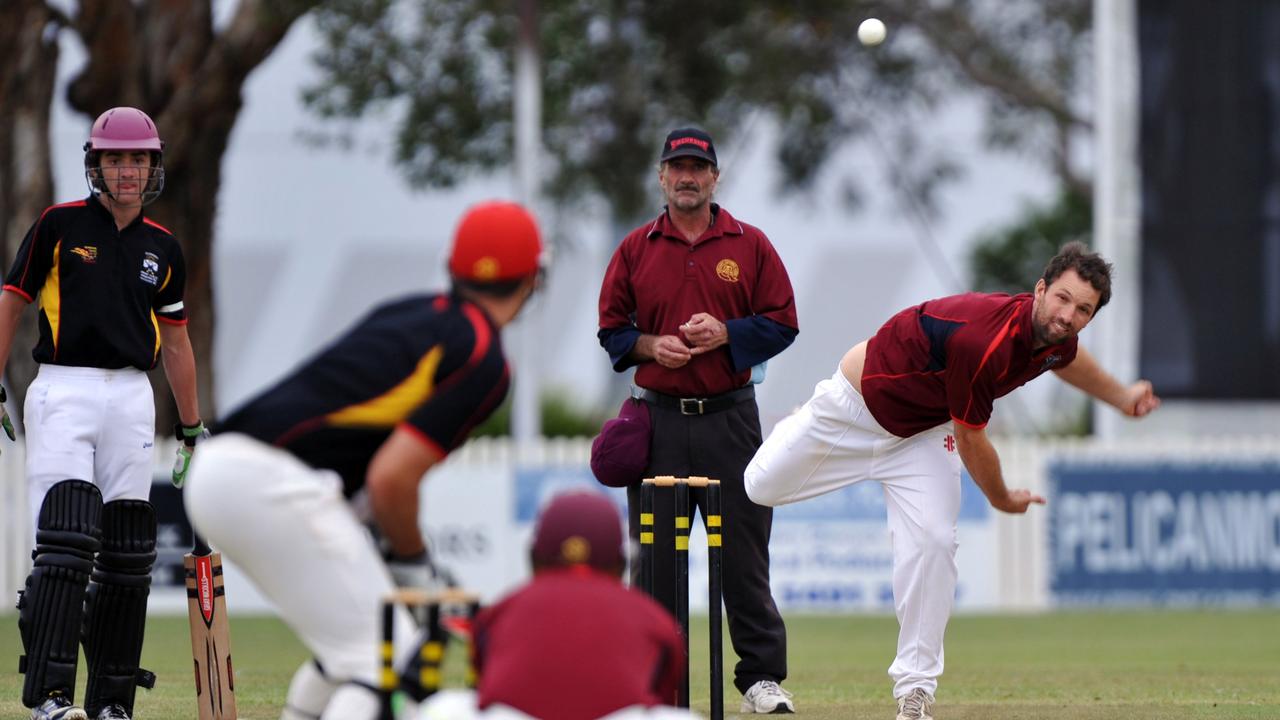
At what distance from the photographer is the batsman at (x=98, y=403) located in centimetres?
714

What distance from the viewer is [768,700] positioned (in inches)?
314

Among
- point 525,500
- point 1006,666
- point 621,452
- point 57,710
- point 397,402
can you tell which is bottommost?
point 1006,666

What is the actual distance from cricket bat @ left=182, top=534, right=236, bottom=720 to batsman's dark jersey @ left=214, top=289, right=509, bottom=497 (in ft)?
6.40

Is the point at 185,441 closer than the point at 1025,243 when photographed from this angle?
Yes

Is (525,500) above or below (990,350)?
below

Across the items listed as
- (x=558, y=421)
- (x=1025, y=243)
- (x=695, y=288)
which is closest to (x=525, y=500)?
(x=558, y=421)

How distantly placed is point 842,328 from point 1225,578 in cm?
1334

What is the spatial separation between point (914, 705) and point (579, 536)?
9.75ft

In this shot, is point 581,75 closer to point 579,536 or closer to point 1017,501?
point 1017,501

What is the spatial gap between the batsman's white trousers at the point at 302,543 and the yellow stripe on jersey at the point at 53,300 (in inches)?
83.0

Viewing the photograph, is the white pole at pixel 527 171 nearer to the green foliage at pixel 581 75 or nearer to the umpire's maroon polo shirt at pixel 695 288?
the green foliage at pixel 581 75

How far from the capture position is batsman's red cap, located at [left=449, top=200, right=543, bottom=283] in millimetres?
5496

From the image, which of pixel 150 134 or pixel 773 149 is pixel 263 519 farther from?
pixel 773 149

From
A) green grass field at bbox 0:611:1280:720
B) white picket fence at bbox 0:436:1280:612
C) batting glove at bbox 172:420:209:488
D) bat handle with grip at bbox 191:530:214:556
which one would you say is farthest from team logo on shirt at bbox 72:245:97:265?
white picket fence at bbox 0:436:1280:612
